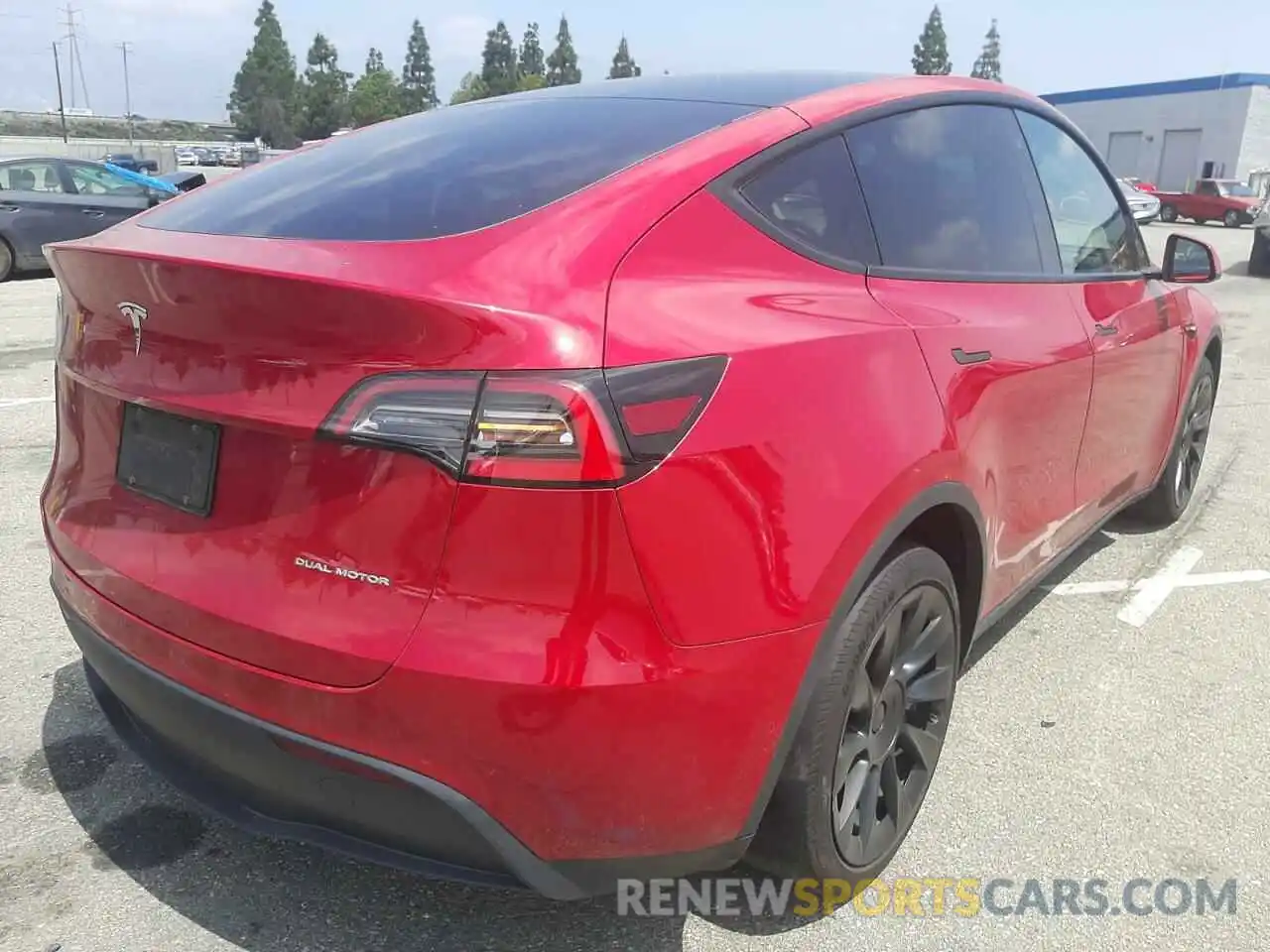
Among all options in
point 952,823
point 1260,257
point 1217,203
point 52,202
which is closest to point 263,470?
point 952,823

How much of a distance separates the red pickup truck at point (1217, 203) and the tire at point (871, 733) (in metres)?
37.0

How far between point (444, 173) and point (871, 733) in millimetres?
1475

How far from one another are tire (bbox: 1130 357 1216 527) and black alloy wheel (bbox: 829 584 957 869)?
8.16 ft

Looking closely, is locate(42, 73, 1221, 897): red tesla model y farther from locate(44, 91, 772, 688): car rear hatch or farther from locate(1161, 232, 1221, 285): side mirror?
locate(1161, 232, 1221, 285): side mirror

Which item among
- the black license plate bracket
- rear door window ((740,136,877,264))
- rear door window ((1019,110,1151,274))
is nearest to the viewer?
the black license plate bracket

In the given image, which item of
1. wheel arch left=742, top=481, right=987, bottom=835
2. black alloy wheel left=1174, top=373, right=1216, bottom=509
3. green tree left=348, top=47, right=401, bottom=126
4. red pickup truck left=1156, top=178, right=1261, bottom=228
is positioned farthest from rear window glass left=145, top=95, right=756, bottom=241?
green tree left=348, top=47, right=401, bottom=126

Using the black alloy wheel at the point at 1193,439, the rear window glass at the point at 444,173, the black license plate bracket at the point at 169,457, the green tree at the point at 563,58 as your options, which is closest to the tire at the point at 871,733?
the rear window glass at the point at 444,173

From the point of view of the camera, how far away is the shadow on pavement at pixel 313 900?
220 centimetres

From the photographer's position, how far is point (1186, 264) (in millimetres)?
3947

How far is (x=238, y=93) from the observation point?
116 m

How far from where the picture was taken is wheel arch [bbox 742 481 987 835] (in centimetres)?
194

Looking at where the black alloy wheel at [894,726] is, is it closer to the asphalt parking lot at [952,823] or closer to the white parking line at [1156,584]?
the asphalt parking lot at [952,823]

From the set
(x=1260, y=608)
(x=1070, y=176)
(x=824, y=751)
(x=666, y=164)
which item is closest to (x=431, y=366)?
(x=666, y=164)

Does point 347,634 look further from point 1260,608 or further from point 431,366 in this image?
point 1260,608
